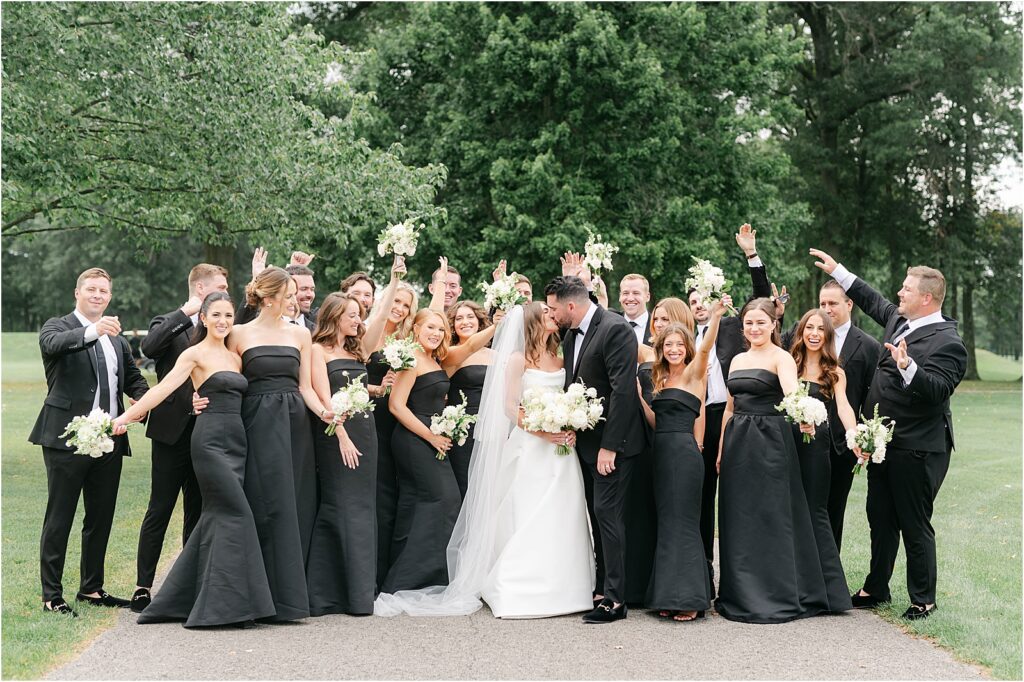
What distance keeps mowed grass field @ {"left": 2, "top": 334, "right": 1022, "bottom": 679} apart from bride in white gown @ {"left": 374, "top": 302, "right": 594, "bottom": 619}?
1.63 meters

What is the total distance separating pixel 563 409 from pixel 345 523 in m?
1.97

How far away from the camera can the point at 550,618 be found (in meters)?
7.73

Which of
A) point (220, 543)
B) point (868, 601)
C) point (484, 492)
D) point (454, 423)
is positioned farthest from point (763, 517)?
point (220, 543)

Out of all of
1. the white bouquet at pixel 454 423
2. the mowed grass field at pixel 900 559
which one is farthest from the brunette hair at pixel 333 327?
the mowed grass field at pixel 900 559

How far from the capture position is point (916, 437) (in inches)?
308

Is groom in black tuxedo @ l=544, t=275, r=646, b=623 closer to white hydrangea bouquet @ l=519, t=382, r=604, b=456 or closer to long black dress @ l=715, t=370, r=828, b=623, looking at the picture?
white hydrangea bouquet @ l=519, t=382, r=604, b=456

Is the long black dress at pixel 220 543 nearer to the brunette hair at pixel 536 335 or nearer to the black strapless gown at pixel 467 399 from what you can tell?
the black strapless gown at pixel 467 399

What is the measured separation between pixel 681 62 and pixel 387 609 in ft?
63.5

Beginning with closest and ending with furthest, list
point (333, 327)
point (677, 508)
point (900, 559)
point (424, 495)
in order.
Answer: point (677, 508), point (333, 327), point (424, 495), point (900, 559)

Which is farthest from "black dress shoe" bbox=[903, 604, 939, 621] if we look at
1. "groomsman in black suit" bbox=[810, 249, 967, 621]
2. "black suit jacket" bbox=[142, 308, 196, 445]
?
"black suit jacket" bbox=[142, 308, 196, 445]

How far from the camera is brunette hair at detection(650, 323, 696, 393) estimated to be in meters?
8.04

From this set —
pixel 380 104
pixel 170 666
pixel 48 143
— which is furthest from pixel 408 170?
pixel 170 666

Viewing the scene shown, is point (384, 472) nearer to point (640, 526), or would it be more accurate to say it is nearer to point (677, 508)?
point (640, 526)

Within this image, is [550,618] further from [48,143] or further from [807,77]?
[807,77]
